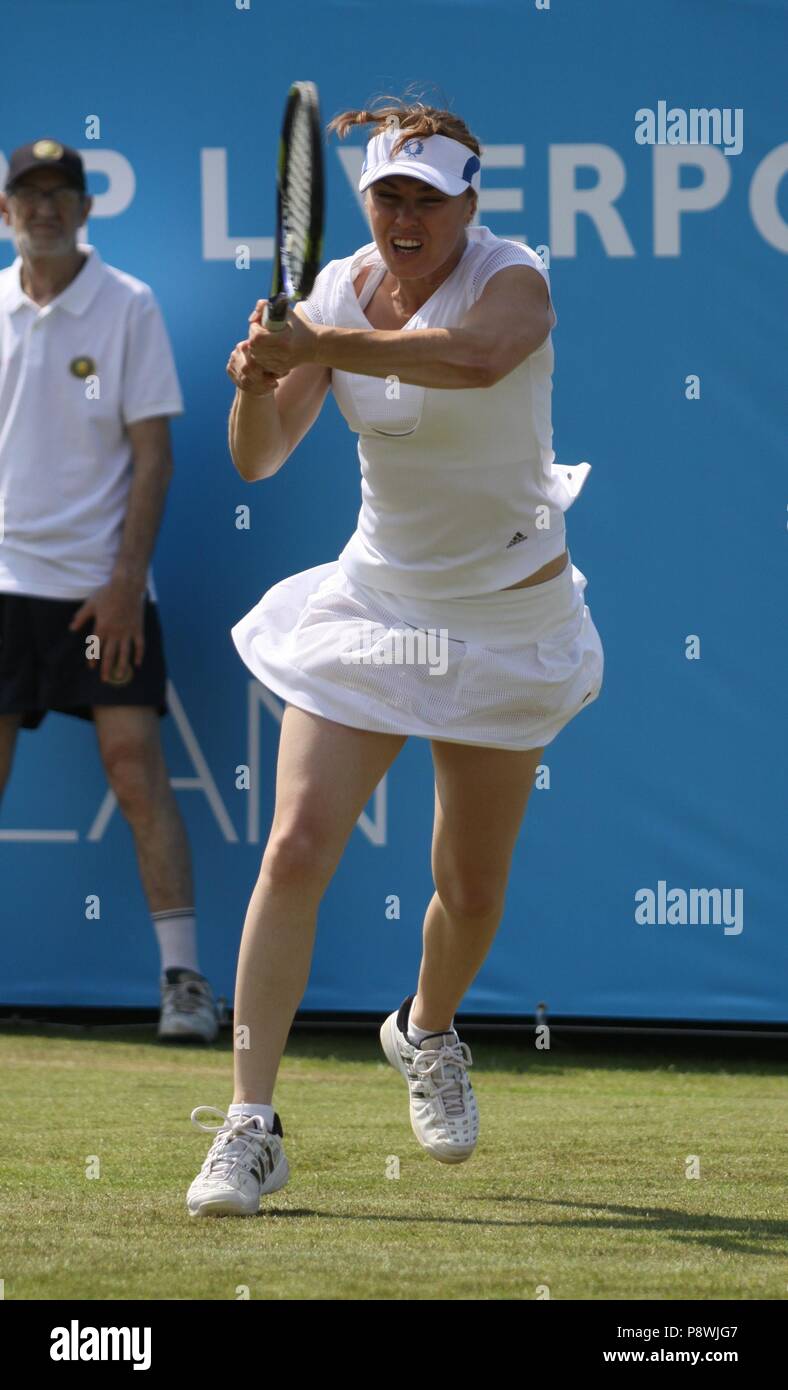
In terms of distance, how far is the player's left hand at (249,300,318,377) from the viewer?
2.89 metres

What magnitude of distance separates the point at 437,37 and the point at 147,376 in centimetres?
118

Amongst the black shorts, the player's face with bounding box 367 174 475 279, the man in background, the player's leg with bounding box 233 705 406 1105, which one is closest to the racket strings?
the player's face with bounding box 367 174 475 279

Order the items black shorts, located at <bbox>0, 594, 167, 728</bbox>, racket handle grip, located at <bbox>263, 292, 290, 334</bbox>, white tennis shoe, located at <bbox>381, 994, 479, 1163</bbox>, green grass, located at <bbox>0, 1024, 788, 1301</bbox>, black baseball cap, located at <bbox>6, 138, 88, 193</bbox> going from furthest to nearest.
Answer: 1. black shorts, located at <bbox>0, 594, 167, 728</bbox>
2. black baseball cap, located at <bbox>6, 138, 88, 193</bbox>
3. white tennis shoe, located at <bbox>381, 994, 479, 1163</bbox>
4. racket handle grip, located at <bbox>263, 292, 290, 334</bbox>
5. green grass, located at <bbox>0, 1024, 788, 1301</bbox>

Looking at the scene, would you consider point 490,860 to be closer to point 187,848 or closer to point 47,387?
point 187,848

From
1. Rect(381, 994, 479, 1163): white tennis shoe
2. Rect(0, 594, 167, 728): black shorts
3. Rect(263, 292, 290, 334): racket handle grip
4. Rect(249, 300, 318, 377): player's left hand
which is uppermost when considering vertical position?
Rect(263, 292, 290, 334): racket handle grip

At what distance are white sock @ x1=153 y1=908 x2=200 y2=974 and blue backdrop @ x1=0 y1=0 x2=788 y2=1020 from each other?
0.67ft

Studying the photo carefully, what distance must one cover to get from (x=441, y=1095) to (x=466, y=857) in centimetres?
45

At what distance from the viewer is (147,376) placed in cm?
533

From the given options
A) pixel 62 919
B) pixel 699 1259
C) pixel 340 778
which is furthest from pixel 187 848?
pixel 699 1259

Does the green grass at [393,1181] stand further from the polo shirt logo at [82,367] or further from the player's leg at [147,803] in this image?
the polo shirt logo at [82,367]

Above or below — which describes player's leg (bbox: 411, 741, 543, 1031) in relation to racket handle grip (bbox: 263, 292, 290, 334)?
below

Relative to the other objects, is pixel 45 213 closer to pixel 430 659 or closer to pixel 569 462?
pixel 569 462

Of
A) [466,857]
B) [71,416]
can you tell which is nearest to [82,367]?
[71,416]

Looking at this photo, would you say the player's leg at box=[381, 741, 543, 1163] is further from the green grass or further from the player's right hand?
the player's right hand
